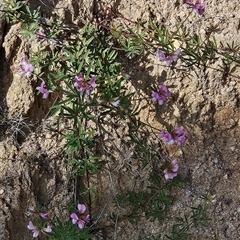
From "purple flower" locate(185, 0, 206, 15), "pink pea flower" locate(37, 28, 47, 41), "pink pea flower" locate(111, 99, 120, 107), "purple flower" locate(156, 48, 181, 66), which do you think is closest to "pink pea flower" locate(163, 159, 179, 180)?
"pink pea flower" locate(111, 99, 120, 107)

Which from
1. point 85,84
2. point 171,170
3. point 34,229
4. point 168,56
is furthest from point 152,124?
point 34,229

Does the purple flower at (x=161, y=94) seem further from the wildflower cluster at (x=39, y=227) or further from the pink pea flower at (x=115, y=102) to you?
the wildflower cluster at (x=39, y=227)

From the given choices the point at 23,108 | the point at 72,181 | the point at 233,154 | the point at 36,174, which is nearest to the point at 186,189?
the point at 233,154

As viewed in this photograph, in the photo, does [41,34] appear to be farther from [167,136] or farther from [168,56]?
[167,136]

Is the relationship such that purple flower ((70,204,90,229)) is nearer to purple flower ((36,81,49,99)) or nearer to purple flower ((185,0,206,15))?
purple flower ((36,81,49,99))

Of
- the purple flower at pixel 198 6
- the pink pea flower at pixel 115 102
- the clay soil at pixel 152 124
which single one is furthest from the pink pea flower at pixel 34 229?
the purple flower at pixel 198 6

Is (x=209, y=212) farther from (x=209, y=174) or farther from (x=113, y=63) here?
(x=113, y=63)
